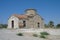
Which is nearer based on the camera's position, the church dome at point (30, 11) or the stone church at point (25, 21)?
the stone church at point (25, 21)

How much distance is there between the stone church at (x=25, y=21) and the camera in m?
47.2

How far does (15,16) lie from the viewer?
155 feet

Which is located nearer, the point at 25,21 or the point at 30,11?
the point at 25,21

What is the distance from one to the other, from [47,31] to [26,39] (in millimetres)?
10937

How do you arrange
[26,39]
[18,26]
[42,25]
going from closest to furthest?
[26,39] → [18,26] → [42,25]

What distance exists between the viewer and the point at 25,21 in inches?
1875

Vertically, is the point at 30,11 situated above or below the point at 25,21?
above

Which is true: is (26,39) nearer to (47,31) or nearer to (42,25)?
(47,31)

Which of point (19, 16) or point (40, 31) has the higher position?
point (19, 16)

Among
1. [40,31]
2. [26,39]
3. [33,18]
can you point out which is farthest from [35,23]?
[26,39]

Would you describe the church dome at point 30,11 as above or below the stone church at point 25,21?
above

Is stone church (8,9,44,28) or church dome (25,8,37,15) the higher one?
church dome (25,8,37,15)

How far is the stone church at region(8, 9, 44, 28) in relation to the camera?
47.2 meters

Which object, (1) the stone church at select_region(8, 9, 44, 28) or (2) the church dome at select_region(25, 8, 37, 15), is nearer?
(1) the stone church at select_region(8, 9, 44, 28)
